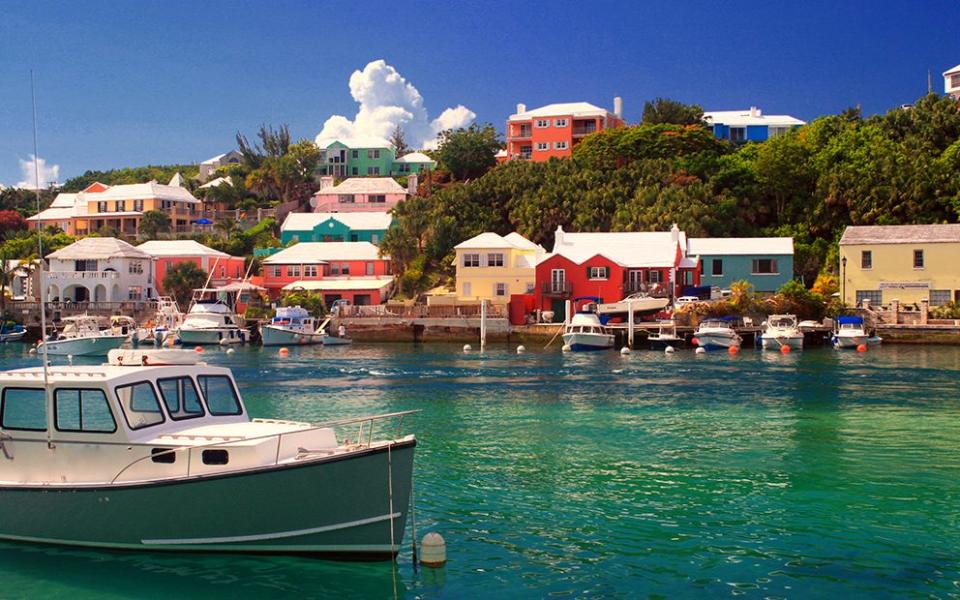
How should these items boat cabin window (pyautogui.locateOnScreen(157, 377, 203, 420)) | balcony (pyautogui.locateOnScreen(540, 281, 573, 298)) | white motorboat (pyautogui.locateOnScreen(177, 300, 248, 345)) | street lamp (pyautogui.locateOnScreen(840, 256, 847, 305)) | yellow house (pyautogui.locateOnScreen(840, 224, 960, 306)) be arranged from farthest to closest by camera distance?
1. balcony (pyautogui.locateOnScreen(540, 281, 573, 298))
2. street lamp (pyautogui.locateOnScreen(840, 256, 847, 305))
3. white motorboat (pyautogui.locateOnScreen(177, 300, 248, 345))
4. yellow house (pyautogui.locateOnScreen(840, 224, 960, 306))
5. boat cabin window (pyautogui.locateOnScreen(157, 377, 203, 420))

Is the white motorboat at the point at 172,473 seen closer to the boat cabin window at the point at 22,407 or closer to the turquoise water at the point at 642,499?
the boat cabin window at the point at 22,407

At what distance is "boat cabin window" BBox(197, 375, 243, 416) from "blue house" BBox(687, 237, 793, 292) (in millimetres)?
65136

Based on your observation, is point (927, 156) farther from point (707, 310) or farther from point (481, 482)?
point (481, 482)

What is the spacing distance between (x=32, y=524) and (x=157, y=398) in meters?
2.83

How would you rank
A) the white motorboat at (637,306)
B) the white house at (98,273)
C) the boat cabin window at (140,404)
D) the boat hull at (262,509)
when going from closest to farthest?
the boat hull at (262,509) → the boat cabin window at (140,404) → the white motorboat at (637,306) → the white house at (98,273)

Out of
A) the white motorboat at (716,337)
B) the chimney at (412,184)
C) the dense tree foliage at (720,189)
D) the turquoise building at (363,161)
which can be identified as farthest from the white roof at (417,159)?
the white motorboat at (716,337)

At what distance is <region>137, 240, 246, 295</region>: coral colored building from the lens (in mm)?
93500

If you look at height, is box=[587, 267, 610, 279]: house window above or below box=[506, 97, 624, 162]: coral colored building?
below

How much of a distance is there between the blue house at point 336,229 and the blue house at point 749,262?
126ft

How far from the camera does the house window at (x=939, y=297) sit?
70812mm

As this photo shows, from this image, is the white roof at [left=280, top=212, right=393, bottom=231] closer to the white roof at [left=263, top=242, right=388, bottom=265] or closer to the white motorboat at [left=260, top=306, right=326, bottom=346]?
the white roof at [left=263, top=242, right=388, bottom=265]

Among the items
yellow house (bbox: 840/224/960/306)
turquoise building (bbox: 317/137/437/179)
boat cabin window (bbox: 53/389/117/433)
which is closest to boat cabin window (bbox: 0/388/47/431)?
boat cabin window (bbox: 53/389/117/433)

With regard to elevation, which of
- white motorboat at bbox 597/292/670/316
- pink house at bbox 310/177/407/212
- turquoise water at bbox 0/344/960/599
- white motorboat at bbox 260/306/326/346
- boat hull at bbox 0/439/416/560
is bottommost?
turquoise water at bbox 0/344/960/599

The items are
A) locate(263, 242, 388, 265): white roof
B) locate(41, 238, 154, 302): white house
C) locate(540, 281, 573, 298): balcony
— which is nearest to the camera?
locate(540, 281, 573, 298): balcony
